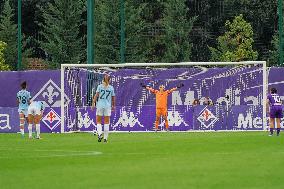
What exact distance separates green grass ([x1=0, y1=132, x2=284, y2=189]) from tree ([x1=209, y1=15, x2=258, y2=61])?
4555cm

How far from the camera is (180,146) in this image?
24.4 meters

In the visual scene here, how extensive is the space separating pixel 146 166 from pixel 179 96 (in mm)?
22989

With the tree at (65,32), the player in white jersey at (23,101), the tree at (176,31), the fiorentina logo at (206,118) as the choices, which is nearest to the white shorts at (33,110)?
the player in white jersey at (23,101)

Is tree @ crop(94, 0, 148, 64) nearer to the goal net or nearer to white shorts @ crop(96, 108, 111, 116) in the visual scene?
the goal net

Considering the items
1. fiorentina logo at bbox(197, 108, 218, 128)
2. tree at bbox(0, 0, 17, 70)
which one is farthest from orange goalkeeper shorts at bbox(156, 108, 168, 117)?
tree at bbox(0, 0, 17, 70)

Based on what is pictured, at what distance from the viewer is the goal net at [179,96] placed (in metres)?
38.5

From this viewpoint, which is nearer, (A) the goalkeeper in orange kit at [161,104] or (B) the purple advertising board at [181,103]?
(A) the goalkeeper in orange kit at [161,104]

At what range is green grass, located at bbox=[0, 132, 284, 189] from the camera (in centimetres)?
1376

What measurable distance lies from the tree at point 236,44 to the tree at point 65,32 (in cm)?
1049

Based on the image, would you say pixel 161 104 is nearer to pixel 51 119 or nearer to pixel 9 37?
pixel 51 119

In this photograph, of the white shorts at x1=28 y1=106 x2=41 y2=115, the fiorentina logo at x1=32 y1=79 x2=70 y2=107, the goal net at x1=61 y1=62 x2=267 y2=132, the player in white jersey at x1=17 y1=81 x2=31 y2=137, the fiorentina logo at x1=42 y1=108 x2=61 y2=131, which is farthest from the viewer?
the fiorentina logo at x1=32 y1=79 x2=70 y2=107

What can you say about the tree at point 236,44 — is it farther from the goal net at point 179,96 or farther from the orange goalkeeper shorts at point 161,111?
the orange goalkeeper shorts at point 161,111

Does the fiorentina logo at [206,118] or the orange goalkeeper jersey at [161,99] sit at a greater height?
the orange goalkeeper jersey at [161,99]

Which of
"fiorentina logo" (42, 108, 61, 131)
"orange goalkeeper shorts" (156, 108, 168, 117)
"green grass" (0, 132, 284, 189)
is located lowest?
"green grass" (0, 132, 284, 189)
